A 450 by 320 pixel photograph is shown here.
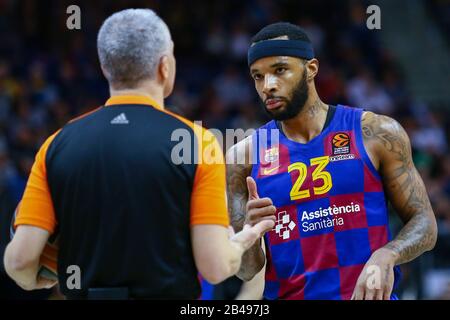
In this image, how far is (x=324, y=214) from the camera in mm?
4973

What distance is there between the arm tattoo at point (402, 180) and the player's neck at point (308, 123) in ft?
1.05

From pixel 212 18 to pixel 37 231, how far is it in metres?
11.8

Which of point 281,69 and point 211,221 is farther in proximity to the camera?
point 281,69

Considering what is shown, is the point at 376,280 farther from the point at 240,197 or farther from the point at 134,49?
the point at 134,49

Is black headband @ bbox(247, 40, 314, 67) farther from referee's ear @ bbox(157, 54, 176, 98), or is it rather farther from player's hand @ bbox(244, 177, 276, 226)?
referee's ear @ bbox(157, 54, 176, 98)

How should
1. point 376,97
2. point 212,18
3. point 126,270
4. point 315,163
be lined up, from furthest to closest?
point 212,18, point 376,97, point 315,163, point 126,270

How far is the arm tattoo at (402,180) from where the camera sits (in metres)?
4.91

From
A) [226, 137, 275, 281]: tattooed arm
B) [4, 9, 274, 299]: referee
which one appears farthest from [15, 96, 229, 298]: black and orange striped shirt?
[226, 137, 275, 281]: tattooed arm

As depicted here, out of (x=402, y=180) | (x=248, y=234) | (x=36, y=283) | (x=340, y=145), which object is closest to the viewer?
(x=36, y=283)

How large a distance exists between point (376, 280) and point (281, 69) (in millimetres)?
1426

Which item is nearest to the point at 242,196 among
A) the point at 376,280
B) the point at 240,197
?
the point at 240,197

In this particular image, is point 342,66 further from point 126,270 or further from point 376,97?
point 126,270

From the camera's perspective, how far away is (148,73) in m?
3.61
